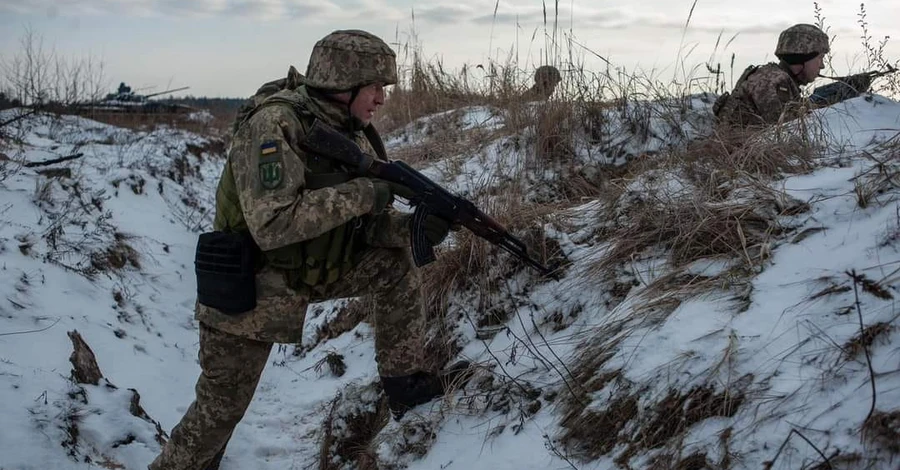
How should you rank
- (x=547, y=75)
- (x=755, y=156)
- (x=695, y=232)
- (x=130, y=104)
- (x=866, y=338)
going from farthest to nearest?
(x=130, y=104) < (x=547, y=75) < (x=755, y=156) < (x=695, y=232) < (x=866, y=338)

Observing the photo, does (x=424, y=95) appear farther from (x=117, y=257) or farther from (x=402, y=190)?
(x=402, y=190)

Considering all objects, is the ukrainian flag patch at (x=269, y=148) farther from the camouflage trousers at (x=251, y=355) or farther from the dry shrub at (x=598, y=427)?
the dry shrub at (x=598, y=427)

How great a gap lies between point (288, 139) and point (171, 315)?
10.9 feet

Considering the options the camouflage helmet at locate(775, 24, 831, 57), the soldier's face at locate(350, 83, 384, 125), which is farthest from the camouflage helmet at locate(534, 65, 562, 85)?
the soldier's face at locate(350, 83, 384, 125)

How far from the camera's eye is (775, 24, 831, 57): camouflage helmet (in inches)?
202

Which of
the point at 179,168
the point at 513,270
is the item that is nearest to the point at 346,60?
the point at 513,270

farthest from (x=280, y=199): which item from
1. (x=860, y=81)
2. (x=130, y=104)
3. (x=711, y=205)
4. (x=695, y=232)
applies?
(x=130, y=104)

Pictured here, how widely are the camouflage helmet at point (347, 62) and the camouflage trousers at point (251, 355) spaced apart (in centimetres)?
69

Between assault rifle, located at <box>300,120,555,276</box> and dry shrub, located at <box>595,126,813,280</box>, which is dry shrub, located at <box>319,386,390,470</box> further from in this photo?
dry shrub, located at <box>595,126,813,280</box>

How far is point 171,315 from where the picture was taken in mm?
5512

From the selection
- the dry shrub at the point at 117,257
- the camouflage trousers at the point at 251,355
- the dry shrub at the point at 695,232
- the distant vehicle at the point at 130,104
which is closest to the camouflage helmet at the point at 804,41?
the dry shrub at the point at 695,232

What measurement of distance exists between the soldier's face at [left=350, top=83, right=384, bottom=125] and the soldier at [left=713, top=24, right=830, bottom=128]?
2.39 m

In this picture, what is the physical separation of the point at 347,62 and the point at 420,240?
734 mm

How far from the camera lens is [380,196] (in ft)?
9.31
